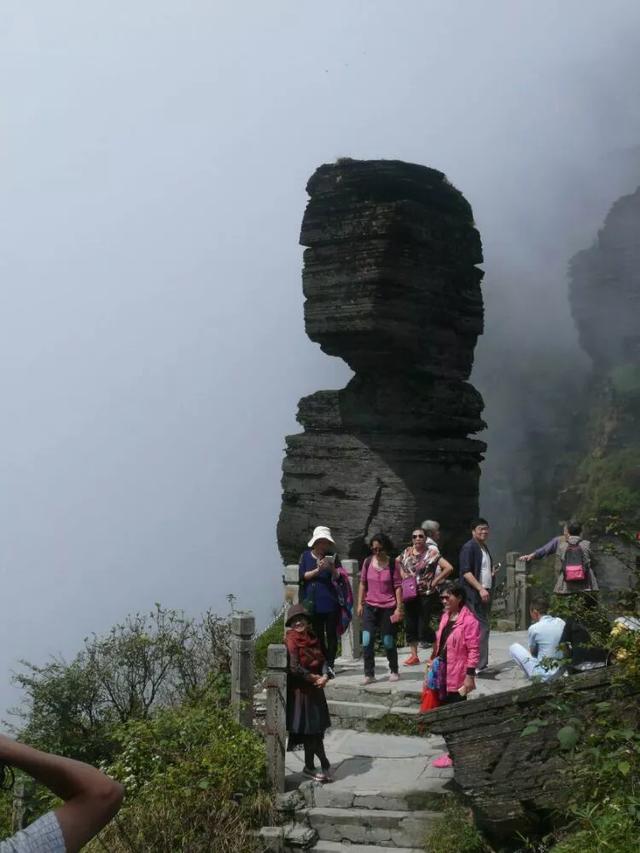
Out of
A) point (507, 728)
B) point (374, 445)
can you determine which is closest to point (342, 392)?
point (374, 445)

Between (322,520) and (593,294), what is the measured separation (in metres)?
52.4

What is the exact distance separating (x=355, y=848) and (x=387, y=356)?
1163cm

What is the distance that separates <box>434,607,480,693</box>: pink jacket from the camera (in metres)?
8.20

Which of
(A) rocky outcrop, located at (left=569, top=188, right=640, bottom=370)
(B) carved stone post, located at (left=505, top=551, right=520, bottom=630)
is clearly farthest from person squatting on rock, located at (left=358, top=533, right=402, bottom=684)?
(A) rocky outcrop, located at (left=569, top=188, right=640, bottom=370)

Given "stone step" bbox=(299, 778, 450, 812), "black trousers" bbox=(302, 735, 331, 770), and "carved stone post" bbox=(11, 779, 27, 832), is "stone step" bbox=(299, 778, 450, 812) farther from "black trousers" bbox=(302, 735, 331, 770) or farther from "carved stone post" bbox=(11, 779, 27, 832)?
"carved stone post" bbox=(11, 779, 27, 832)

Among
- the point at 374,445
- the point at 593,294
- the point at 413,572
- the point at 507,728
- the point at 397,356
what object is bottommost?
the point at 507,728

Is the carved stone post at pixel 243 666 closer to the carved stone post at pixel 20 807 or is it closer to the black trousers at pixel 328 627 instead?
the black trousers at pixel 328 627

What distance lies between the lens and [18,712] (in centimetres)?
1538

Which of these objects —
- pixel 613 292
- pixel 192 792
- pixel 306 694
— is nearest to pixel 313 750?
pixel 306 694

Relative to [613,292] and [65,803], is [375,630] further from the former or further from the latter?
[613,292]

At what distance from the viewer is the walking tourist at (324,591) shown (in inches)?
416

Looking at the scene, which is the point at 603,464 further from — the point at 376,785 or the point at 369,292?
the point at 376,785

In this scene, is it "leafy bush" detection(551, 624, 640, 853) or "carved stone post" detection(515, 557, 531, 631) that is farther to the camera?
"carved stone post" detection(515, 557, 531, 631)

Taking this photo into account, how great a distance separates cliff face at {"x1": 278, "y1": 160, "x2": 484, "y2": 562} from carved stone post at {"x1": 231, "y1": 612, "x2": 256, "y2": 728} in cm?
854
